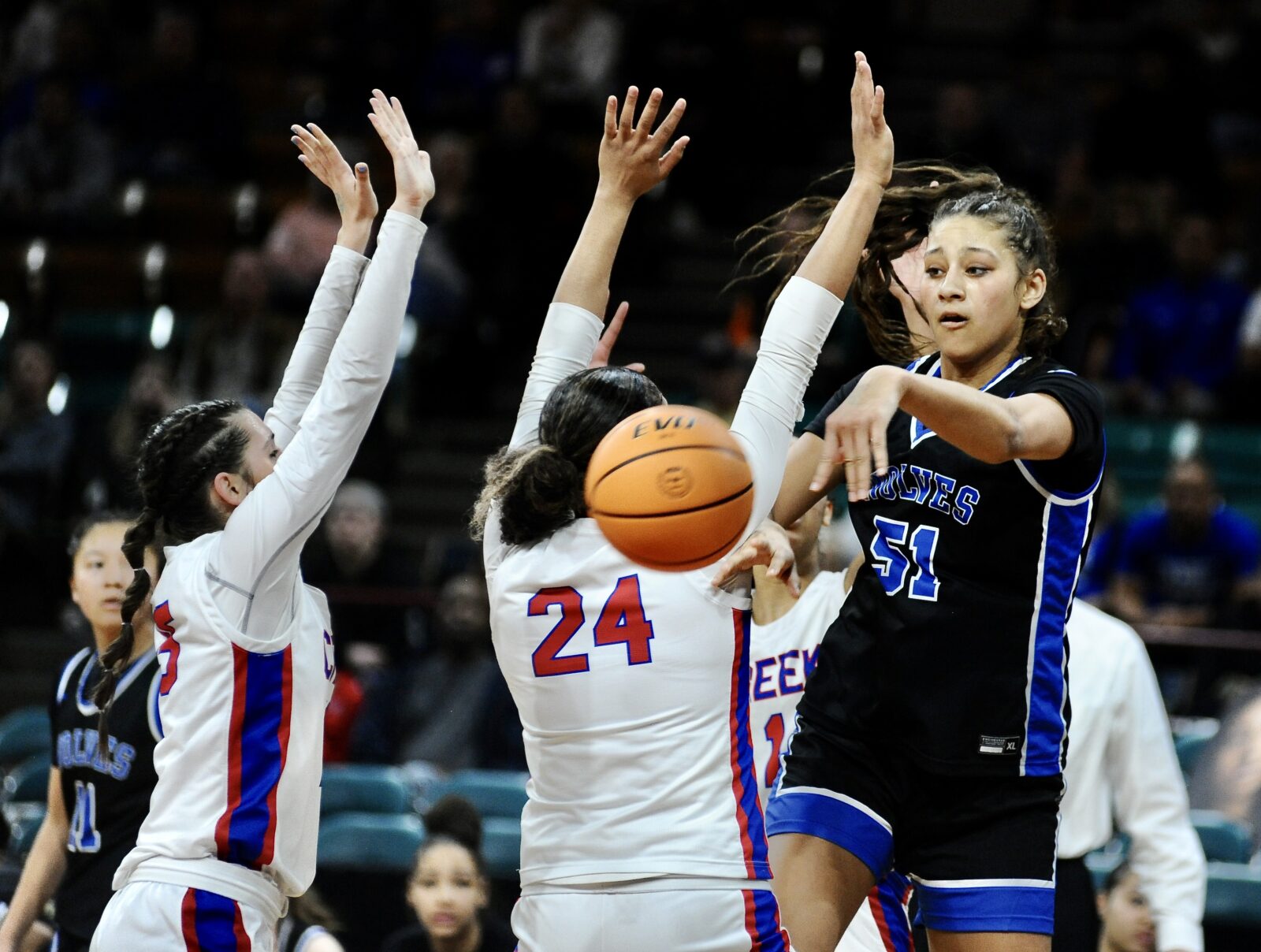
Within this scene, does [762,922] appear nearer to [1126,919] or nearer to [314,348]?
[314,348]

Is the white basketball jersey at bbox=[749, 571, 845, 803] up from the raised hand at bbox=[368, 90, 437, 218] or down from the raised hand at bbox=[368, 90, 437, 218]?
down

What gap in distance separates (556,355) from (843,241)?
716mm

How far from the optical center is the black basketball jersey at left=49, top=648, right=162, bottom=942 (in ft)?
14.1

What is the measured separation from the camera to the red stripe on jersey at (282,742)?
3662 millimetres

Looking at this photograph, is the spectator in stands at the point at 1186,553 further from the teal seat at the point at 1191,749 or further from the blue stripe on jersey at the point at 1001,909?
the blue stripe on jersey at the point at 1001,909

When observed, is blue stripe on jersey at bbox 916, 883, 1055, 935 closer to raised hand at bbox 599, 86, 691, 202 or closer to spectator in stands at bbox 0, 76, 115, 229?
raised hand at bbox 599, 86, 691, 202

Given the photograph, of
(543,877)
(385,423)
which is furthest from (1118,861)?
(385,423)

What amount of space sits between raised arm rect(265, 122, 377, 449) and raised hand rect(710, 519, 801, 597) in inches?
47.0

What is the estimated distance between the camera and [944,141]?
36.0 feet

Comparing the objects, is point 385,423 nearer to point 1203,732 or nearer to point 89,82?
point 89,82

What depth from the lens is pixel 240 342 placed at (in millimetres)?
10578

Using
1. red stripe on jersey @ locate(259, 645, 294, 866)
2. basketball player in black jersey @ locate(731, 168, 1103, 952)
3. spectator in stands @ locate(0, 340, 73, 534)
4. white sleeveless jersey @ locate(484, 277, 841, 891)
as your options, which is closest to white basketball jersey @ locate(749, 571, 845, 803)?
basketball player in black jersey @ locate(731, 168, 1103, 952)

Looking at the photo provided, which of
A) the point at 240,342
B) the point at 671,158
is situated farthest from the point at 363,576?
the point at 671,158

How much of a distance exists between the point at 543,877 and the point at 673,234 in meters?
9.24
